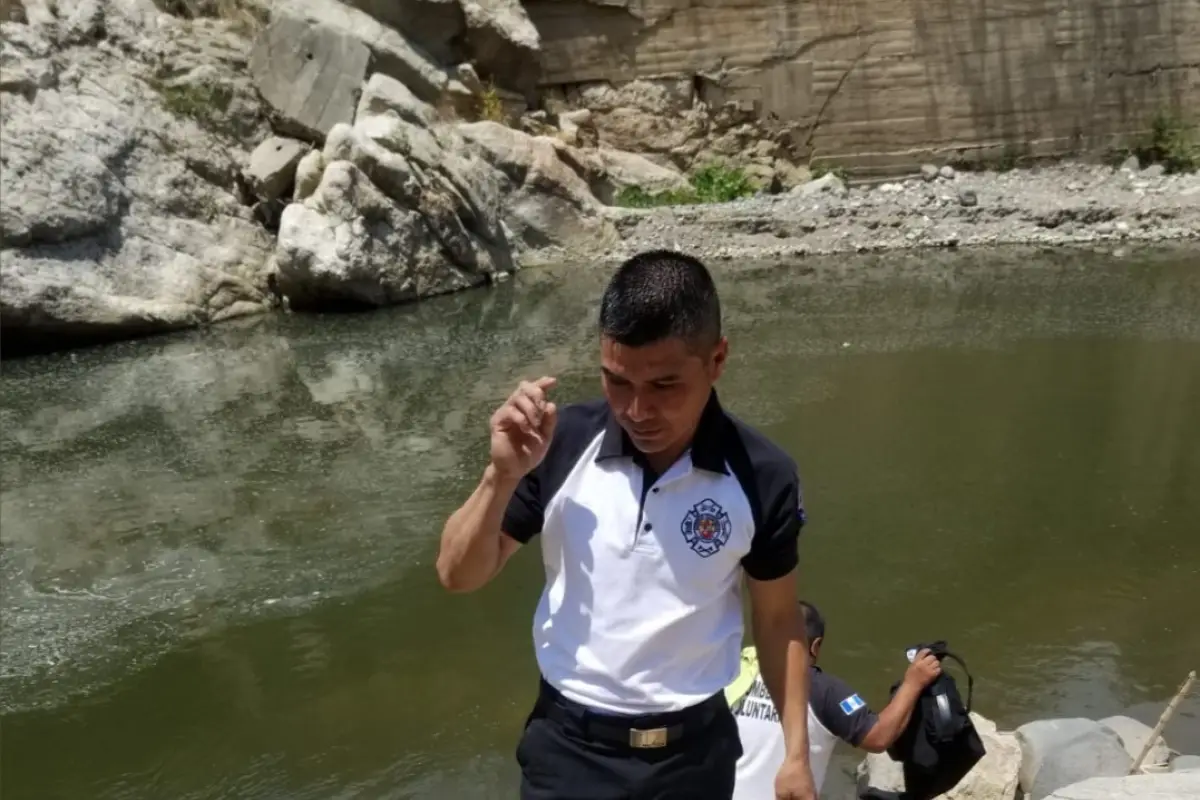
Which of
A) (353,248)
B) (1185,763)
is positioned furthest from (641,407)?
(353,248)

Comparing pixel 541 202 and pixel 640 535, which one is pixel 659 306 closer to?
pixel 640 535

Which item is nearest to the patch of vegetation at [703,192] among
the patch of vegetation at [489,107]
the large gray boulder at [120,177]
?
the patch of vegetation at [489,107]

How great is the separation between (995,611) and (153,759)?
2.79 m

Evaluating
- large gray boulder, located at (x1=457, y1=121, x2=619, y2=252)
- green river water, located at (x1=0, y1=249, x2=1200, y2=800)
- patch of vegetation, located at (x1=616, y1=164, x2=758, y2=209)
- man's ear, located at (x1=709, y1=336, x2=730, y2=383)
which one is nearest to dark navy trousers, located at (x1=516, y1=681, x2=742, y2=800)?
man's ear, located at (x1=709, y1=336, x2=730, y2=383)

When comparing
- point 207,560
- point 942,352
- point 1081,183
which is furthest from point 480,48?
point 207,560

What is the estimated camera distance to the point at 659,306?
5.19ft

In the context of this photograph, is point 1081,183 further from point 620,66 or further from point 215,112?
point 215,112

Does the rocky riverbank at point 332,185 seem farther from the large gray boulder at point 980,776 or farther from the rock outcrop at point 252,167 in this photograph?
the large gray boulder at point 980,776

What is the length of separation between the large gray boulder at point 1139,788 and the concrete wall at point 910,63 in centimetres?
1211

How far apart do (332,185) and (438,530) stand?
19.4 ft

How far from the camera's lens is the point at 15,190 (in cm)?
937

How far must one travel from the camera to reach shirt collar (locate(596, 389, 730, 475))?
1.67m

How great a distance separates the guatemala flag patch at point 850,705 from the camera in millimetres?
2398

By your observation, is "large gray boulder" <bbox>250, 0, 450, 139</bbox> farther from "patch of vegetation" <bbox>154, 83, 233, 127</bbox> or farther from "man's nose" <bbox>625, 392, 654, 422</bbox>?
"man's nose" <bbox>625, 392, 654, 422</bbox>
